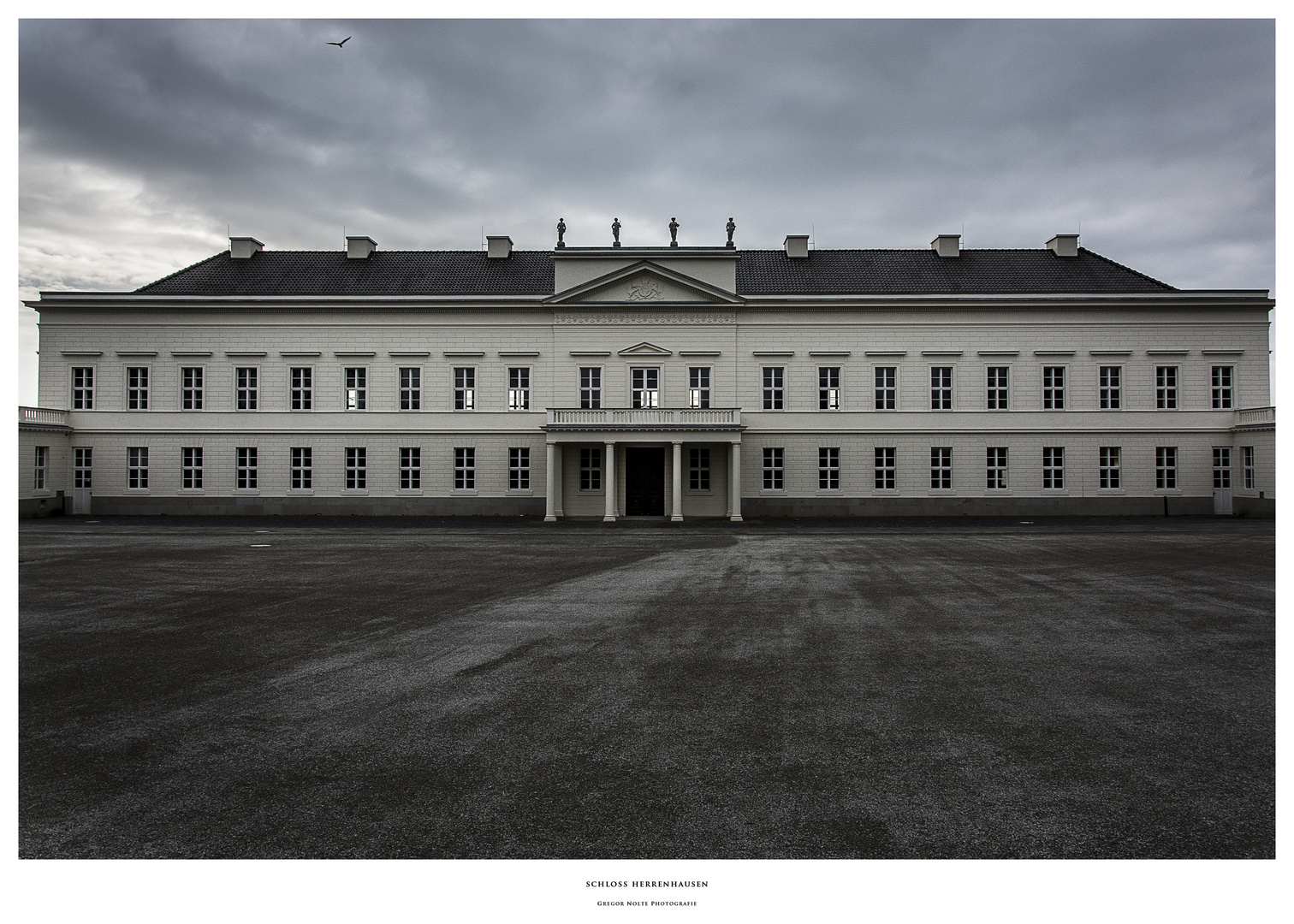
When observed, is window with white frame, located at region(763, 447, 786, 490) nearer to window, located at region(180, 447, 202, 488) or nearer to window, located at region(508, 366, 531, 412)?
window, located at region(508, 366, 531, 412)

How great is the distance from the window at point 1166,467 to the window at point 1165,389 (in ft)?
6.50

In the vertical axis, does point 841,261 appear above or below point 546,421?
above

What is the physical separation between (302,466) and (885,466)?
27411mm

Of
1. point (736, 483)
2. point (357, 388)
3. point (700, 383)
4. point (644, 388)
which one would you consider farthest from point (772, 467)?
point (357, 388)

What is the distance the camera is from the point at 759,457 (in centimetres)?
Result: 3353

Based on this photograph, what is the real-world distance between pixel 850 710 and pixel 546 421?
2795 centimetres

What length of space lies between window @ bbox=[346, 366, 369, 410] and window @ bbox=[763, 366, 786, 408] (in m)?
18.8

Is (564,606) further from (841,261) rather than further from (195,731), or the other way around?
(841,261)

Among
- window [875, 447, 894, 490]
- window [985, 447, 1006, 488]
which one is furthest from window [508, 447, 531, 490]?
window [985, 447, 1006, 488]

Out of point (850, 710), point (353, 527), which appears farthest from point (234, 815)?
point (353, 527)

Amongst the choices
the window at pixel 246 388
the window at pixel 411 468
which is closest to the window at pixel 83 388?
the window at pixel 246 388

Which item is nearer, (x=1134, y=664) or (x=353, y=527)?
Result: (x=1134, y=664)

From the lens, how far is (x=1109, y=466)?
109 ft

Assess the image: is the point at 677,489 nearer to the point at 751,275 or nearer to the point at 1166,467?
the point at 751,275
